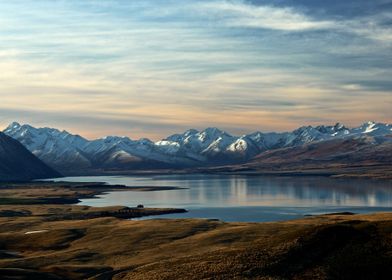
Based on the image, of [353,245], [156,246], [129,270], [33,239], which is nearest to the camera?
[353,245]

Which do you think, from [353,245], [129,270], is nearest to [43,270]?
[129,270]

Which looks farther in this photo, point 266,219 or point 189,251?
point 266,219

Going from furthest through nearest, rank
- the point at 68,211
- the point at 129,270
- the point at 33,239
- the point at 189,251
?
1. the point at 68,211
2. the point at 33,239
3. the point at 189,251
4. the point at 129,270

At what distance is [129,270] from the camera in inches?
2965

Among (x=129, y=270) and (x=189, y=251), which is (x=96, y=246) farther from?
(x=129, y=270)

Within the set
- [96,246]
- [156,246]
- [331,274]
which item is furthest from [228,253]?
[96,246]

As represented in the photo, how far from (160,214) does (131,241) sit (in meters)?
94.7

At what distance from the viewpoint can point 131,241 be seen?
104438 mm

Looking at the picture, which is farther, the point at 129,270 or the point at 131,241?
the point at 131,241

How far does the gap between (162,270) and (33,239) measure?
175 ft

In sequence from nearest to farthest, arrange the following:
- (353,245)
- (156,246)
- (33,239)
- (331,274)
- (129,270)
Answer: (331,274), (353,245), (129,270), (156,246), (33,239)

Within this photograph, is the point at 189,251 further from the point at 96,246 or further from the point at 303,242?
the point at 303,242

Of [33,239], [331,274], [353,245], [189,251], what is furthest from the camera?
[33,239]

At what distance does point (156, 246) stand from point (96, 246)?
10041mm
